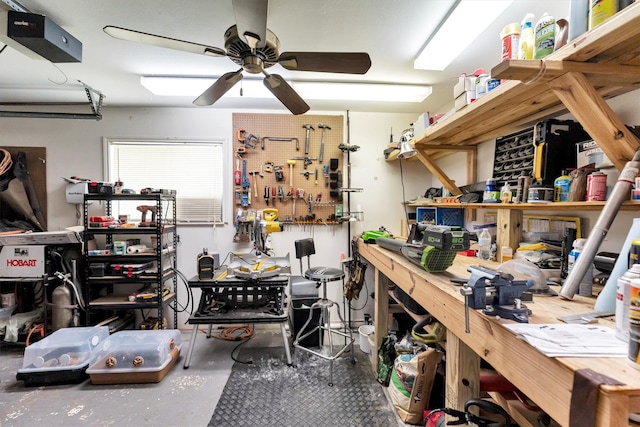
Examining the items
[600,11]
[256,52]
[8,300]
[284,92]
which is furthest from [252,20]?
[8,300]

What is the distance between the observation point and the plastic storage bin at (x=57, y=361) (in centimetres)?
212

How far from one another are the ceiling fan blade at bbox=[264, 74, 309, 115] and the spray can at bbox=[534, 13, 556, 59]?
4.16ft

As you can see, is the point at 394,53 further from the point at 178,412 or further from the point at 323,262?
the point at 178,412

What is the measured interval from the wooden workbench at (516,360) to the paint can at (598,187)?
1.44ft

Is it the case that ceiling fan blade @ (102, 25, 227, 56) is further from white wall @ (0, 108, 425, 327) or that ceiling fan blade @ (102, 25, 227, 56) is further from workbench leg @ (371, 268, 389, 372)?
workbench leg @ (371, 268, 389, 372)

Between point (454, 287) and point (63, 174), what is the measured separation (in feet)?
12.9

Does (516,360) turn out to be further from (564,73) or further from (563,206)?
(564,73)

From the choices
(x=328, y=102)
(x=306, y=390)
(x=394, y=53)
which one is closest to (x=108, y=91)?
(x=328, y=102)

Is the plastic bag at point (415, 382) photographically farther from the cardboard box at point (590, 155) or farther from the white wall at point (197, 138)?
the white wall at point (197, 138)

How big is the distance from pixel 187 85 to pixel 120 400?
2.57m

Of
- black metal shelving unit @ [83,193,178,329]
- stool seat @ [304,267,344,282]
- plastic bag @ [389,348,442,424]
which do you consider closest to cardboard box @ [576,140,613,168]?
plastic bag @ [389,348,442,424]

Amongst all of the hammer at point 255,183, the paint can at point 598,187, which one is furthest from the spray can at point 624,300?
the hammer at point 255,183

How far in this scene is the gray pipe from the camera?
962mm

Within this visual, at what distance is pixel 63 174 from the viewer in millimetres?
2986
